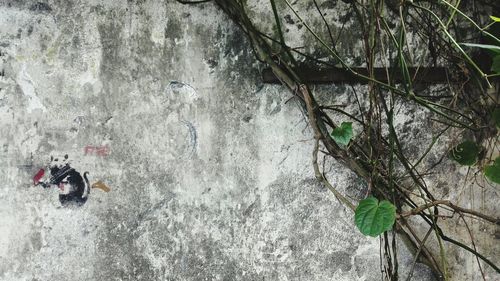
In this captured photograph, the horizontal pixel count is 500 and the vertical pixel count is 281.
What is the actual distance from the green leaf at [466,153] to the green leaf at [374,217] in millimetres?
468

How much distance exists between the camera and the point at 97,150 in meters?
1.93

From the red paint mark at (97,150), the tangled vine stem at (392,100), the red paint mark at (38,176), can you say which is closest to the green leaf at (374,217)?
the tangled vine stem at (392,100)

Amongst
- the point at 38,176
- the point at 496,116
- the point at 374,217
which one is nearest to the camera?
the point at 374,217

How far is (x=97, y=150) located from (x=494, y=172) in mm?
1441

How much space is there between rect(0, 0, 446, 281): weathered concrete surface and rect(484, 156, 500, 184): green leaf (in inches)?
17.8

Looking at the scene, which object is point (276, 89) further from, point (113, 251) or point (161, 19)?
point (113, 251)

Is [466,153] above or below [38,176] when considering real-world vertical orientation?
above

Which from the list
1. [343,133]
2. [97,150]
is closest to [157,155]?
[97,150]

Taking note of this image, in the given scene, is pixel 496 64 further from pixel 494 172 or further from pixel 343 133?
pixel 343 133

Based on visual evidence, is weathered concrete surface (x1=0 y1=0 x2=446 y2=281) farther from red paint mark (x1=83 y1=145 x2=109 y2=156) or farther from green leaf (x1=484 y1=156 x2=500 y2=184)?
green leaf (x1=484 y1=156 x2=500 y2=184)

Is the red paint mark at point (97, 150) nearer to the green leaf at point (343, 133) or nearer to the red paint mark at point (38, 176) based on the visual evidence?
the red paint mark at point (38, 176)

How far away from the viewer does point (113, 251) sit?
6.45 ft

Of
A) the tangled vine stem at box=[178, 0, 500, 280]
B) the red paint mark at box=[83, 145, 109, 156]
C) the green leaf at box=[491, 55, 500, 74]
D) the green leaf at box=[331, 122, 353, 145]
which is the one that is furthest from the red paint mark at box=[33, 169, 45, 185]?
the green leaf at box=[491, 55, 500, 74]

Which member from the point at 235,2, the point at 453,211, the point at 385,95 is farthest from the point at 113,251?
the point at 453,211
